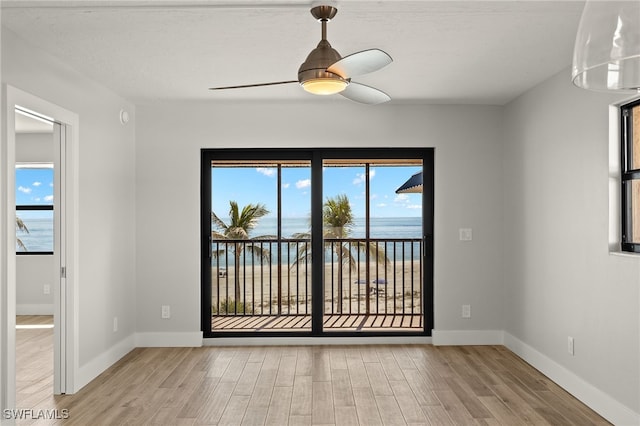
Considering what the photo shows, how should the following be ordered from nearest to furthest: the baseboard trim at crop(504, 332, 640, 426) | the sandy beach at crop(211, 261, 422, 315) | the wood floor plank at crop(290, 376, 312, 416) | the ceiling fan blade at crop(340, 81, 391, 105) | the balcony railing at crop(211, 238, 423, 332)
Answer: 1. the ceiling fan blade at crop(340, 81, 391, 105)
2. the baseboard trim at crop(504, 332, 640, 426)
3. the wood floor plank at crop(290, 376, 312, 416)
4. the balcony railing at crop(211, 238, 423, 332)
5. the sandy beach at crop(211, 261, 422, 315)

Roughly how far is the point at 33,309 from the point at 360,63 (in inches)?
264

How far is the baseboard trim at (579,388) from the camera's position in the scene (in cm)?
328

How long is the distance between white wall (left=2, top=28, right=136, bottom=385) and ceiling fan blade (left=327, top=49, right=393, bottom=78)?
2143 millimetres

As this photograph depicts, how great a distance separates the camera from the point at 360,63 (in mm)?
2594

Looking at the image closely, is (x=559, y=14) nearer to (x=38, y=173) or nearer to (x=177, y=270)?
(x=177, y=270)

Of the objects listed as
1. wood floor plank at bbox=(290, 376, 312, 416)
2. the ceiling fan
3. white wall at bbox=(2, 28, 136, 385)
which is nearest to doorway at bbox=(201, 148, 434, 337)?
white wall at bbox=(2, 28, 136, 385)

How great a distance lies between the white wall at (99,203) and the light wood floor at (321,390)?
16.2 inches

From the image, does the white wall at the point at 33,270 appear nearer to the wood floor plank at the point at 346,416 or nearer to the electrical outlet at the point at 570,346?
the wood floor plank at the point at 346,416

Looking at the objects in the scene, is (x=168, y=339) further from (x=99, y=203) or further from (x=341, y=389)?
(x=341, y=389)

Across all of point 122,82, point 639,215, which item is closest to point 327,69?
point 639,215

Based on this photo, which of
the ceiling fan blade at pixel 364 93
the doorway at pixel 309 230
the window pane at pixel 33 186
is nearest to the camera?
the ceiling fan blade at pixel 364 93

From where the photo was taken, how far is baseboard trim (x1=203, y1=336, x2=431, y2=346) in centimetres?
548

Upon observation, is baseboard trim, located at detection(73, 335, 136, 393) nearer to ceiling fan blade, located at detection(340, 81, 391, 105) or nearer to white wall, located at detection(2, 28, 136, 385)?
white wall, located at detection(2, 28, 136, 385)

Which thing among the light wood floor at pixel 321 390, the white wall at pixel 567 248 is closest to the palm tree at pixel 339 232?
the light wood floor at pixel 321 390
